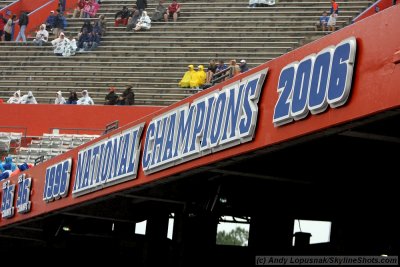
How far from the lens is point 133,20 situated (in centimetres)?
4022

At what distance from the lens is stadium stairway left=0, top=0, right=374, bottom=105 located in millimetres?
34969

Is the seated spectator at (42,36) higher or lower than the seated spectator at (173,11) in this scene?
lower

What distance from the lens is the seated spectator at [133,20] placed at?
40062 mm

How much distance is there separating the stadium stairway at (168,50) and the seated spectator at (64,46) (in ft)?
0.99

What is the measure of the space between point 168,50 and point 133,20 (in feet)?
10.4

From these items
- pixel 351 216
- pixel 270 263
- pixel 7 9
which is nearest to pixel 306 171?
pixel 351 216

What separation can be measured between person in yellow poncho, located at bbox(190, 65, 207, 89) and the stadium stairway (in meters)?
1.16

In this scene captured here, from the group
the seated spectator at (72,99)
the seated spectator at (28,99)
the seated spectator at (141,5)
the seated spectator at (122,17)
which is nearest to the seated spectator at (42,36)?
the seated spectator at (122,17)

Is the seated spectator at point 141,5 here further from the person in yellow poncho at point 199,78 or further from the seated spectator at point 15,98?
the person in yellow poncho at point 199,78

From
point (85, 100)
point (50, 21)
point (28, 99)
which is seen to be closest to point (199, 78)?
point (85, 100)

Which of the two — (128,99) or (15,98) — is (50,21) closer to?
(15,98)

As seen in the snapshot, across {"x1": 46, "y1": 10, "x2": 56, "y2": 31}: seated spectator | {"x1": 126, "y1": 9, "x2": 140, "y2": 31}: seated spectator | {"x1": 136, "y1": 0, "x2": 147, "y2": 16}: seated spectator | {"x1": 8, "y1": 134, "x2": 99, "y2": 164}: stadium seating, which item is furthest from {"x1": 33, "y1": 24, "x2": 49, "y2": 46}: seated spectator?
{"x1": 8, "y1": 134, "x2": 99, "y2": 164}: stadium seating

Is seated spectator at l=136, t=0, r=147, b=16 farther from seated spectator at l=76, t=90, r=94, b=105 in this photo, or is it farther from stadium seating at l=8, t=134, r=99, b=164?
stadium seating at l=8, t=134, r=99, b=164

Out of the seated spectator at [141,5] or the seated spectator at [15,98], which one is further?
the seated spectator at [141,5]
